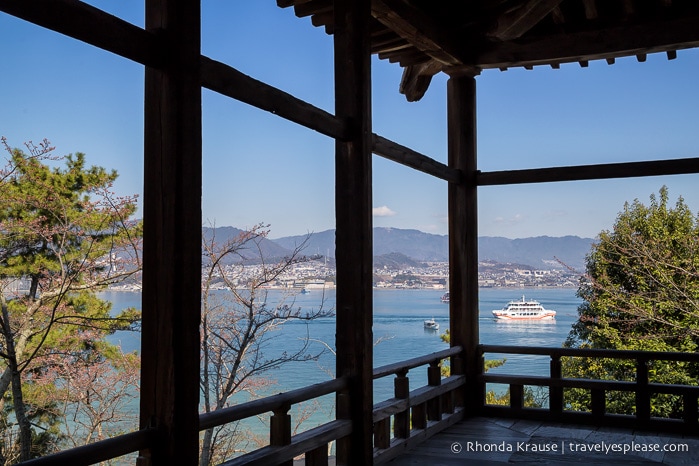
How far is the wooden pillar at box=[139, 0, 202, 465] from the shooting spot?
6.73 ft

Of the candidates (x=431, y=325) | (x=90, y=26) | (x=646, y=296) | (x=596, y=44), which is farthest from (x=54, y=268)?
(x=431, y=325)

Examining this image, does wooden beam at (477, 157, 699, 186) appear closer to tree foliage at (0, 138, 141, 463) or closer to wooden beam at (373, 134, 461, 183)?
wooden beam at (373, 134, 461, 183)

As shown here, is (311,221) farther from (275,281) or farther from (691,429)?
(691,429)

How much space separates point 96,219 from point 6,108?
7685 millimetres

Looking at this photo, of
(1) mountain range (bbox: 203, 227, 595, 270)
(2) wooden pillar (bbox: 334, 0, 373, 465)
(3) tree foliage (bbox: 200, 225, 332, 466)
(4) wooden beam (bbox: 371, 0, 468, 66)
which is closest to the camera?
Answer: (2) wooden pillar (bbox: 334, 0, 373, 465)

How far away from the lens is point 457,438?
4281mm

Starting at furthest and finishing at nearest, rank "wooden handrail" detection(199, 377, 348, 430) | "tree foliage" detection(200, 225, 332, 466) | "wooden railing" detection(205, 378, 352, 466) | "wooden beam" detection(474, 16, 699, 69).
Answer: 1. "tree foliage" detection(200, 225, 332, 466)
2. "wooden beam" detection(474, 16, 699, 69)
3. "wooden railing" detection(205, 378, 352, 466)
4. "wooden handrail" detection(199, 377, 348, 430)

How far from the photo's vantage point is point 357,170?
338cm

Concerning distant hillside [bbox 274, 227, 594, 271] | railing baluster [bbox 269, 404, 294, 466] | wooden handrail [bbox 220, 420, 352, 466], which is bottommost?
wooden handrail [bbox 220, 420, 352, 466]

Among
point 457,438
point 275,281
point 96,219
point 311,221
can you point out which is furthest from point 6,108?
point 457,438

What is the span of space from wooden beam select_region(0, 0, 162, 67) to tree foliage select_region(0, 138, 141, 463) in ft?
19.7

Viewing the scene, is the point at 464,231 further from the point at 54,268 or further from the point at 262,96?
the point at 54,268

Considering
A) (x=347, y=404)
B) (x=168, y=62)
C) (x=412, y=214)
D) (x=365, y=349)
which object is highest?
(x=412, y=214)

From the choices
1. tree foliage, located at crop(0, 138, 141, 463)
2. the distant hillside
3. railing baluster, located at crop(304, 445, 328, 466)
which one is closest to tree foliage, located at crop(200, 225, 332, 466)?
tree foliage, located at crop(0, 138, 141, 463)
